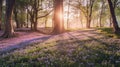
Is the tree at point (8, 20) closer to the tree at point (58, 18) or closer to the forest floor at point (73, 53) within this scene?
the tree at point (58, 18)

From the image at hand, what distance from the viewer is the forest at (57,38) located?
25.4 feet

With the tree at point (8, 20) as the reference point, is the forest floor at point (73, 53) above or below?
below

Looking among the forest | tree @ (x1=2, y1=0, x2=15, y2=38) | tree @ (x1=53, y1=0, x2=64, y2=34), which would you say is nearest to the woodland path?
the forest

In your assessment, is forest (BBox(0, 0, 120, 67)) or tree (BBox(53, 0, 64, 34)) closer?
forest (BBox(0, 0, 120, 67))

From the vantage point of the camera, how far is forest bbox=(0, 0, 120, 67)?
7747mm

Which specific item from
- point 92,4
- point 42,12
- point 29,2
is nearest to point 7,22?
point 29,2

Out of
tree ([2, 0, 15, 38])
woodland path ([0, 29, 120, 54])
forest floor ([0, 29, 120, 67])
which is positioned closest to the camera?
forest floor ([0, 29, 120, 67])

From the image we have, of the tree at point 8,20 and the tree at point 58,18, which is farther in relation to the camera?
the tree at point 58,18

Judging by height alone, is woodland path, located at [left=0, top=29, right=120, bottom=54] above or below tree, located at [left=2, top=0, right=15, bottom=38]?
below

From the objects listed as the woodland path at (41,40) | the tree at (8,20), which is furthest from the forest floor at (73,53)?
the tree at (8,20)

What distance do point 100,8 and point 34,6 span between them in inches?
1229

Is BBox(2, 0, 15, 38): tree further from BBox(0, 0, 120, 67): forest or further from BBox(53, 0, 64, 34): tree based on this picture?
BBox(53, 0, 64, 34): tree

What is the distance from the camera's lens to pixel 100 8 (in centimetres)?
7212

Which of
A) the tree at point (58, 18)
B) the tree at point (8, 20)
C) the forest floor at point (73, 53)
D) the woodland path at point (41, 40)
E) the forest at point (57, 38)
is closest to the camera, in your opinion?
the forest floor at point (73, 53)
